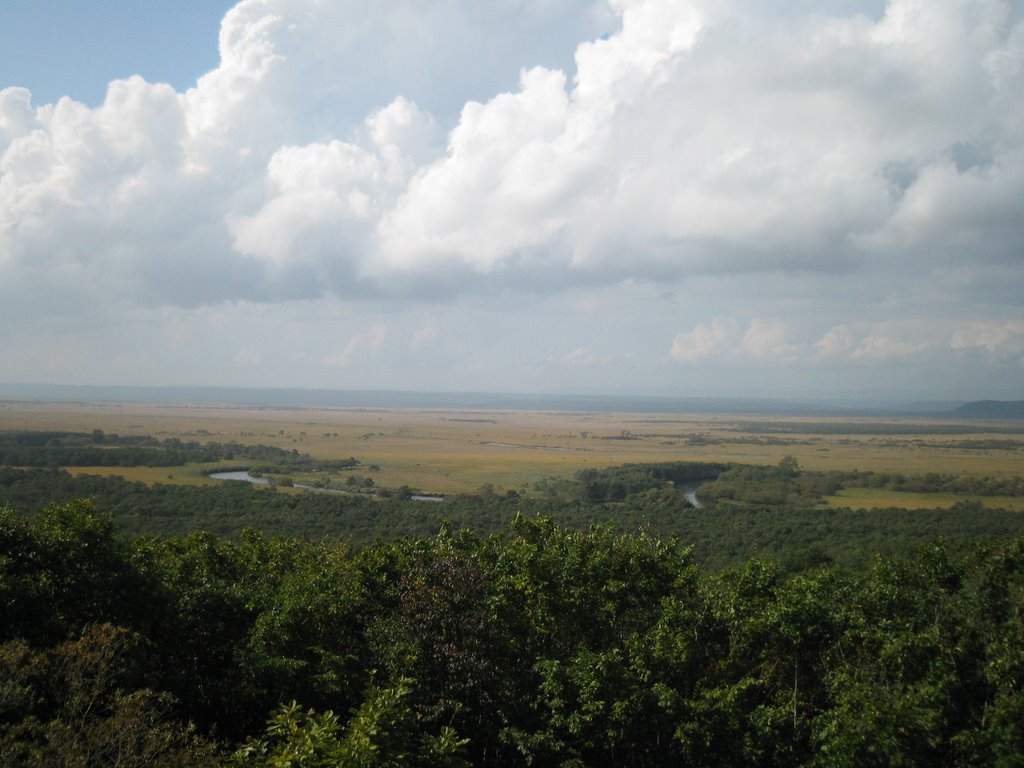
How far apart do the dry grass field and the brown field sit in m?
0.15

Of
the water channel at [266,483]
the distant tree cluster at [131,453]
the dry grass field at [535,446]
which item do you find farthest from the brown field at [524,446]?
the distant tree cluster at [131,453]

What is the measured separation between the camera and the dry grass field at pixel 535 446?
245 ft

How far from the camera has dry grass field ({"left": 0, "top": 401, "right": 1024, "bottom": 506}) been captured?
74625 millimetres

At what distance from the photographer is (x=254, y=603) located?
49.0 feet

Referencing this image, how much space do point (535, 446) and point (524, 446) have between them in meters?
1.72

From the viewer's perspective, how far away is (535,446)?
372 ft

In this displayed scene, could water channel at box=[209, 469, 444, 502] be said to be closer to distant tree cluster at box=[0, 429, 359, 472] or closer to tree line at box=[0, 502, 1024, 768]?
distant tree cluster at box=[0, 429, 359, 472]

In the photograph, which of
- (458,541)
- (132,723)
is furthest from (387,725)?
(458,541)

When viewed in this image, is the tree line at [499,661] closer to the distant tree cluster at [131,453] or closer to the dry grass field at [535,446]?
the dry grass field at [535,446]

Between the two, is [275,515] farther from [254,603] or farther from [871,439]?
[871,439]

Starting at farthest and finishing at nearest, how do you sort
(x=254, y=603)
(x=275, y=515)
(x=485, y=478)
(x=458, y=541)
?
(x=485, y=478) → (x=275, y=515) → (x=458, y=541) → (x=254, y=603)

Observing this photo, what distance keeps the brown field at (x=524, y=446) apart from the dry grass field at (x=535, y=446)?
15 centimetres

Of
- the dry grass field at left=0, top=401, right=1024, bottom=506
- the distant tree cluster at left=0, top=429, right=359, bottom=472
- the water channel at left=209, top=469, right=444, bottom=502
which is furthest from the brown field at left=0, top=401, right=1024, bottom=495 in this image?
the distant tree cluster at left=0, top=429, right=359, bottom=472

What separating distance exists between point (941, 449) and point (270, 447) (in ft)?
302
